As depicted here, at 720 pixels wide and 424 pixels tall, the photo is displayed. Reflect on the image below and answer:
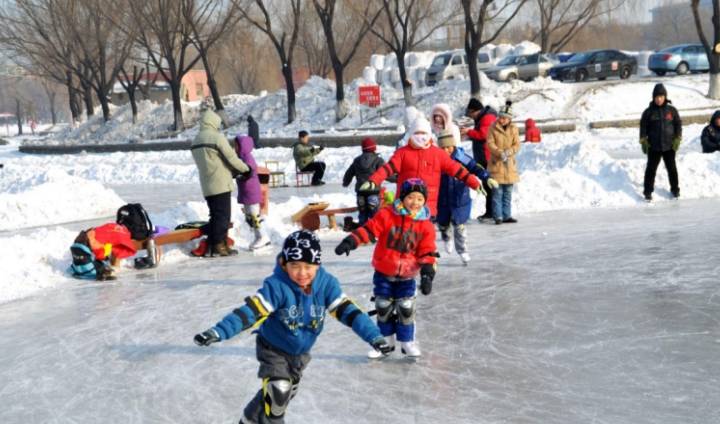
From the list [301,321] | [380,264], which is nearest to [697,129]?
[380,264]

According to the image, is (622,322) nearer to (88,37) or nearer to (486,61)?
(486,61)

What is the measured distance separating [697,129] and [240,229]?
57.9 ft

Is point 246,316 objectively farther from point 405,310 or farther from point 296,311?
point 405,310

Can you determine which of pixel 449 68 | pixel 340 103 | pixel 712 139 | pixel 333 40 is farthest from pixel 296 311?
pixel 449 68

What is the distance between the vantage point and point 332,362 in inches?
232

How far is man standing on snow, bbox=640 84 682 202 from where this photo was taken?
12.8 meters

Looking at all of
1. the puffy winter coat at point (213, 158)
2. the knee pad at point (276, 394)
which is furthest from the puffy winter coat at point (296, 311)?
the puffy winter coat at point (213, 158)

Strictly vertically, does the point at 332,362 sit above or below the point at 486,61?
below

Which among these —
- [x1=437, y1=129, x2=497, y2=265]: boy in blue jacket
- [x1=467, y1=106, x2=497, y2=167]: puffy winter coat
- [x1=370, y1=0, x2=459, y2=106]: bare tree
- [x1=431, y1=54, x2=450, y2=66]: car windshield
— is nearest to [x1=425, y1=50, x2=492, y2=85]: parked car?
[x1=431, y1=54, x2=450, y2=66]: car windshield

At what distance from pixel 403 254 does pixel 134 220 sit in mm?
4885

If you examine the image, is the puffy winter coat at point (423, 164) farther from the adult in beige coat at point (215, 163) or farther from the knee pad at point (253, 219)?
the knee pad at point (253, 219)

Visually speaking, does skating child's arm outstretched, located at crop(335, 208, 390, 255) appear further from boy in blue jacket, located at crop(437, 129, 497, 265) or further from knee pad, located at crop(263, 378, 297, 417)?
boy in blue jacket, located at crop(437, 129, 497, 265)

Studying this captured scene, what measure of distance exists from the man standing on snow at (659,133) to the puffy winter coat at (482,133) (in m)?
2.46

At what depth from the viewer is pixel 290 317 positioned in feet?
13.5
